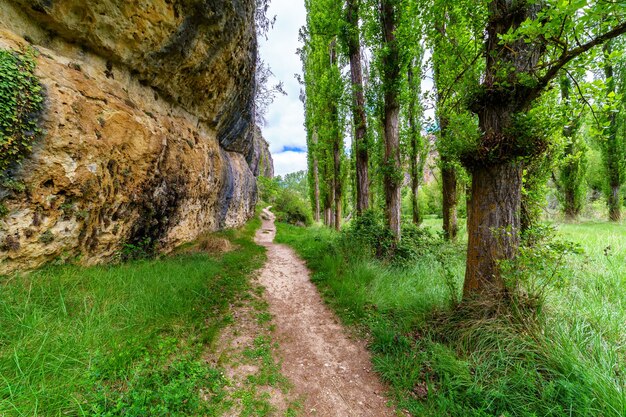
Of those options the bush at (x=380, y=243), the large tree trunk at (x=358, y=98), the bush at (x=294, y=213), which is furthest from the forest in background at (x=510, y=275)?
the bush at (x=294, y=213)

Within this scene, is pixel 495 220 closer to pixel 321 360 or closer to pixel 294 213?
pixel 321 360

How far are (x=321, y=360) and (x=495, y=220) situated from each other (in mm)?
2782

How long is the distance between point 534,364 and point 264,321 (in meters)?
3.28

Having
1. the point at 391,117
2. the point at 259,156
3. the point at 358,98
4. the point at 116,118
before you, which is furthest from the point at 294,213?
the point at 116,118

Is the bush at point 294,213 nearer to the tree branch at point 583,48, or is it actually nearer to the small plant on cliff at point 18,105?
the small plant on cliff at point 18,105

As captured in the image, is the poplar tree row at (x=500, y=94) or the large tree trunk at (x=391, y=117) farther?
the large tree trunk at (x=391, y=117)

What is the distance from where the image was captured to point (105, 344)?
231 cm

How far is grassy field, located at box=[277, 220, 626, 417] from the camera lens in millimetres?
1935

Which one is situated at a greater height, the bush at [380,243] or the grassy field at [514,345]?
the bush at [380,243]

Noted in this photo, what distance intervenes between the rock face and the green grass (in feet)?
2.41

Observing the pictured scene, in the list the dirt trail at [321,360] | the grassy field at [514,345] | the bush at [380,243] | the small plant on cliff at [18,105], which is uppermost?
the small plant on cliff at [18,105]

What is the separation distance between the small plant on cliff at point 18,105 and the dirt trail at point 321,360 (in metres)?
4.07

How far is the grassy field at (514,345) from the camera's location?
1.93 meters

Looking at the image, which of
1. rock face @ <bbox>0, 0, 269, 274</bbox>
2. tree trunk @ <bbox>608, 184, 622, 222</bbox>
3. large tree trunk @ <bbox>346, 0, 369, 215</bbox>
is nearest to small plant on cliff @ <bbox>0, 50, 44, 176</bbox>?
rock face @ <bbox>0, 0, 269, 274</bbox>
